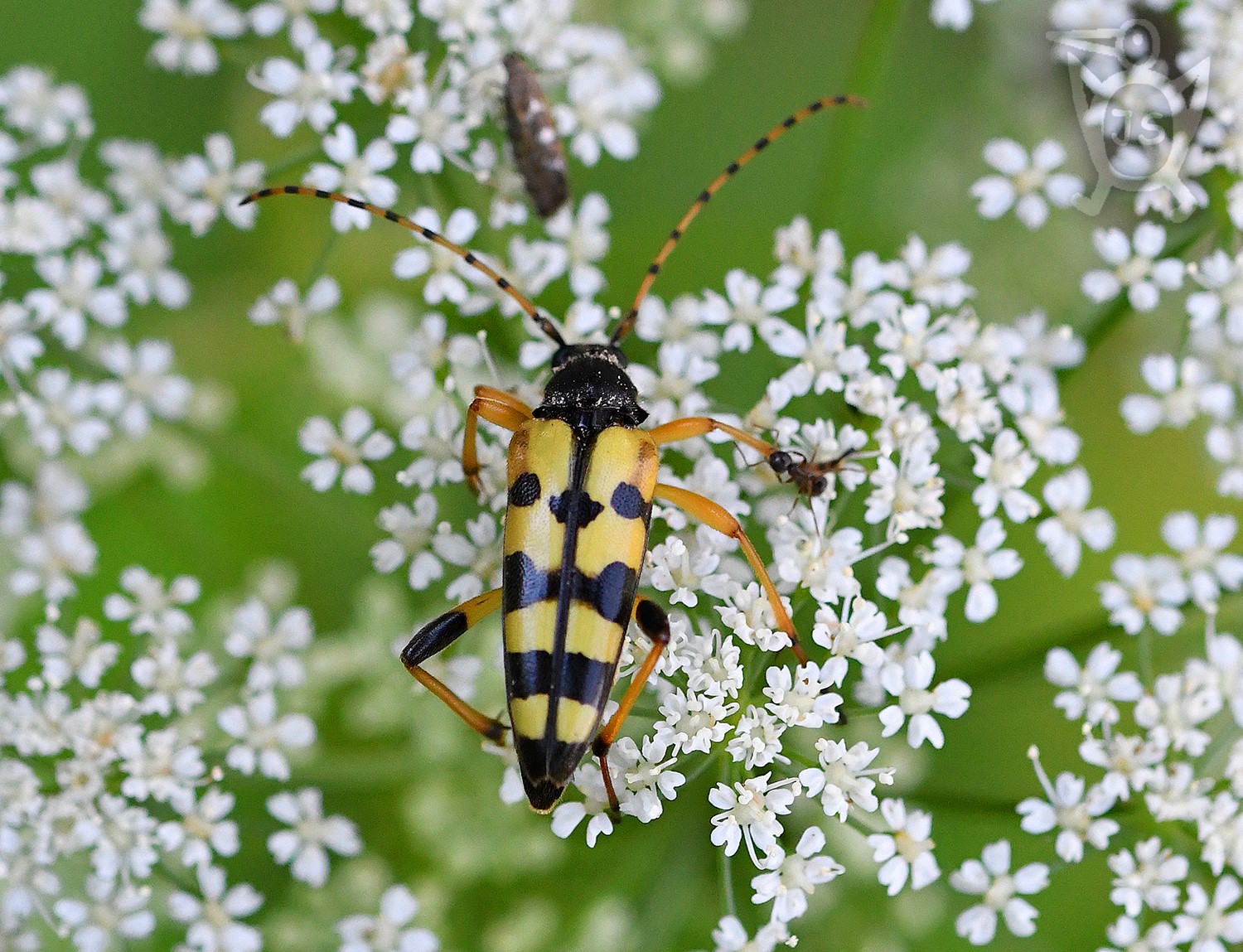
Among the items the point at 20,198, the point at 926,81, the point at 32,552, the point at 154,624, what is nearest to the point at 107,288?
the point at 20,198

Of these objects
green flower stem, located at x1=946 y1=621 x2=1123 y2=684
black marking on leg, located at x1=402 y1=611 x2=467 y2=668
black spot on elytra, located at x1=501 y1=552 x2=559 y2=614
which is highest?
black marking on leg, located at x1=402 y1=611 x2=467 y2=668

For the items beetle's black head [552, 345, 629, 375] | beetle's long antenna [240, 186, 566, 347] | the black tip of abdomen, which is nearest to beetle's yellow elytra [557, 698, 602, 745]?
the black tip of abdomen

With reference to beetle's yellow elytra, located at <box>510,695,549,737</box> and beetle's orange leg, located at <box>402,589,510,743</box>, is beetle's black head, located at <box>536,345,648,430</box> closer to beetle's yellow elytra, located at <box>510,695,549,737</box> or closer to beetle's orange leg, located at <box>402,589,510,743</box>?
beetle's orange leg, located at <box>402,589,510,743</box>

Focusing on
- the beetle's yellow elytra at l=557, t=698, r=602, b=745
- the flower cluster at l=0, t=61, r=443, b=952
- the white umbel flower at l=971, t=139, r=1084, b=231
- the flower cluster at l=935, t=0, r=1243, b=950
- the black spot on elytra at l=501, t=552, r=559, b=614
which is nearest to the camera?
the beetle's yellow elytra at l=557, t=698, r=602, b=745

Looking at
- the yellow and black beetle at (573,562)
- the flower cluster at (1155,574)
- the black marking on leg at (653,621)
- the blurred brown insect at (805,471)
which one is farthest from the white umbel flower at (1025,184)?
the black marking on leg at (653,621)

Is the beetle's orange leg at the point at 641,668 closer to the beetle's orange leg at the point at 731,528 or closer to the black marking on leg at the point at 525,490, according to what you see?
the beetle's orange leg at the point at 731,528

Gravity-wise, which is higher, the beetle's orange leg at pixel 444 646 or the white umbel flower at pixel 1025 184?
the white umbel flower at pixel 1025 184

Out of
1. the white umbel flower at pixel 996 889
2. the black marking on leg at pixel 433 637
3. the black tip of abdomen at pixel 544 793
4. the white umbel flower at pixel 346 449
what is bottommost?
the white umbel flower at pixel 996 889
